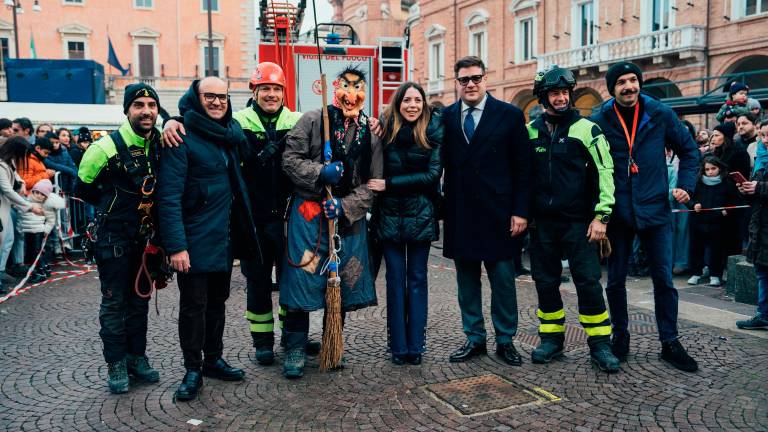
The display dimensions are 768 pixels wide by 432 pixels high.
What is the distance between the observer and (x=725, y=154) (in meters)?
8.12

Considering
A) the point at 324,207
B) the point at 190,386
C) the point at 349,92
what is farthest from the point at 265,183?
the point at 190,386

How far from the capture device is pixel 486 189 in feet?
16.2

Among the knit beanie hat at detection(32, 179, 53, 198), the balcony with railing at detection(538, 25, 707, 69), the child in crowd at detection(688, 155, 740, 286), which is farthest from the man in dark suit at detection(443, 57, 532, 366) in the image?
the balcony with railing at detection(538, 25, 707, 69)

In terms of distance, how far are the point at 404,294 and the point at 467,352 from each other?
0.65 meters

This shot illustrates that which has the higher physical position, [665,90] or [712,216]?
[665,90]

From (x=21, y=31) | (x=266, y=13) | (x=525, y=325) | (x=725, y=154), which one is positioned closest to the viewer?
(x=525, y=325)

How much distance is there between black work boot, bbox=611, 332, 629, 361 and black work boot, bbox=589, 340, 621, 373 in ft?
0.34

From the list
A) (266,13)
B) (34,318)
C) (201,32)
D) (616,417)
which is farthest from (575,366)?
(201,32)

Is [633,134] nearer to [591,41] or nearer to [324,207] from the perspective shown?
[324,207]

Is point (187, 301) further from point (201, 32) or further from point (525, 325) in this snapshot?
point (201, 32)

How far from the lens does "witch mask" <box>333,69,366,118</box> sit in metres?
4.80

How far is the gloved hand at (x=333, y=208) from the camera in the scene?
464 cm

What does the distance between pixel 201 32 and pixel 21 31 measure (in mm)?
10540

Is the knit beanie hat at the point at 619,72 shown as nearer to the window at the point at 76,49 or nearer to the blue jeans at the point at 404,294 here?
the blue jeans at the point at 404,294
